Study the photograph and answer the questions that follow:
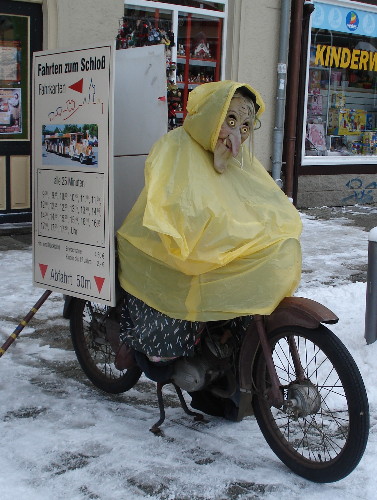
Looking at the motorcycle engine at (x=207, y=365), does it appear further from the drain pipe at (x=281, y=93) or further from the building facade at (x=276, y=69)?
the drain pipe at (x=281, y=93)

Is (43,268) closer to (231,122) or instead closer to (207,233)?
(207,233)

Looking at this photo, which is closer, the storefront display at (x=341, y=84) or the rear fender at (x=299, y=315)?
the rear fender at (x=299, y=315)

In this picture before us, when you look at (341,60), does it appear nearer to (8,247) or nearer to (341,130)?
(341,130)

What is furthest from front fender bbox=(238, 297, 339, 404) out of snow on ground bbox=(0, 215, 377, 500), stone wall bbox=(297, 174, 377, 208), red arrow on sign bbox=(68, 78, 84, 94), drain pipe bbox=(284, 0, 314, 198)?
stone wall bbox=(297, 174, 377, 208)

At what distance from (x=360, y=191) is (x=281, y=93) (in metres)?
2.46

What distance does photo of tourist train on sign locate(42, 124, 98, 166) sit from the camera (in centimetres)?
350

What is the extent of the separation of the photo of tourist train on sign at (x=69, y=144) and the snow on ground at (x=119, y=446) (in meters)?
1.26

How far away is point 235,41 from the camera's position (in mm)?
9742

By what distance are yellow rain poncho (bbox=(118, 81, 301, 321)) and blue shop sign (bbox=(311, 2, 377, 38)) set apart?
8.19 m

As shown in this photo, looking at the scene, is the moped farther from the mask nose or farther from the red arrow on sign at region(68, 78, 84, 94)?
the red arrow on sign at region(68, 78, 84, 94)

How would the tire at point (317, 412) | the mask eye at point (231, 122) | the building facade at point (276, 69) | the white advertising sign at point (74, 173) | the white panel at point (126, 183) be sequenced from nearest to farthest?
the tire at point (317, 412)
the mask eye at point (231, 122)
the white advertising sign at point (74, 173)
the white panel at point (126, 183)
the building facade at point (276, 69)

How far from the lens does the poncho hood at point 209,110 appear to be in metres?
3.08

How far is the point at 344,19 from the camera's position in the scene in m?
11.2

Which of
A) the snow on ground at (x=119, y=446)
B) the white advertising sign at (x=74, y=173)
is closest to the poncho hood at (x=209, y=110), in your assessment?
the white advertising sign at (x=74, y=173)
